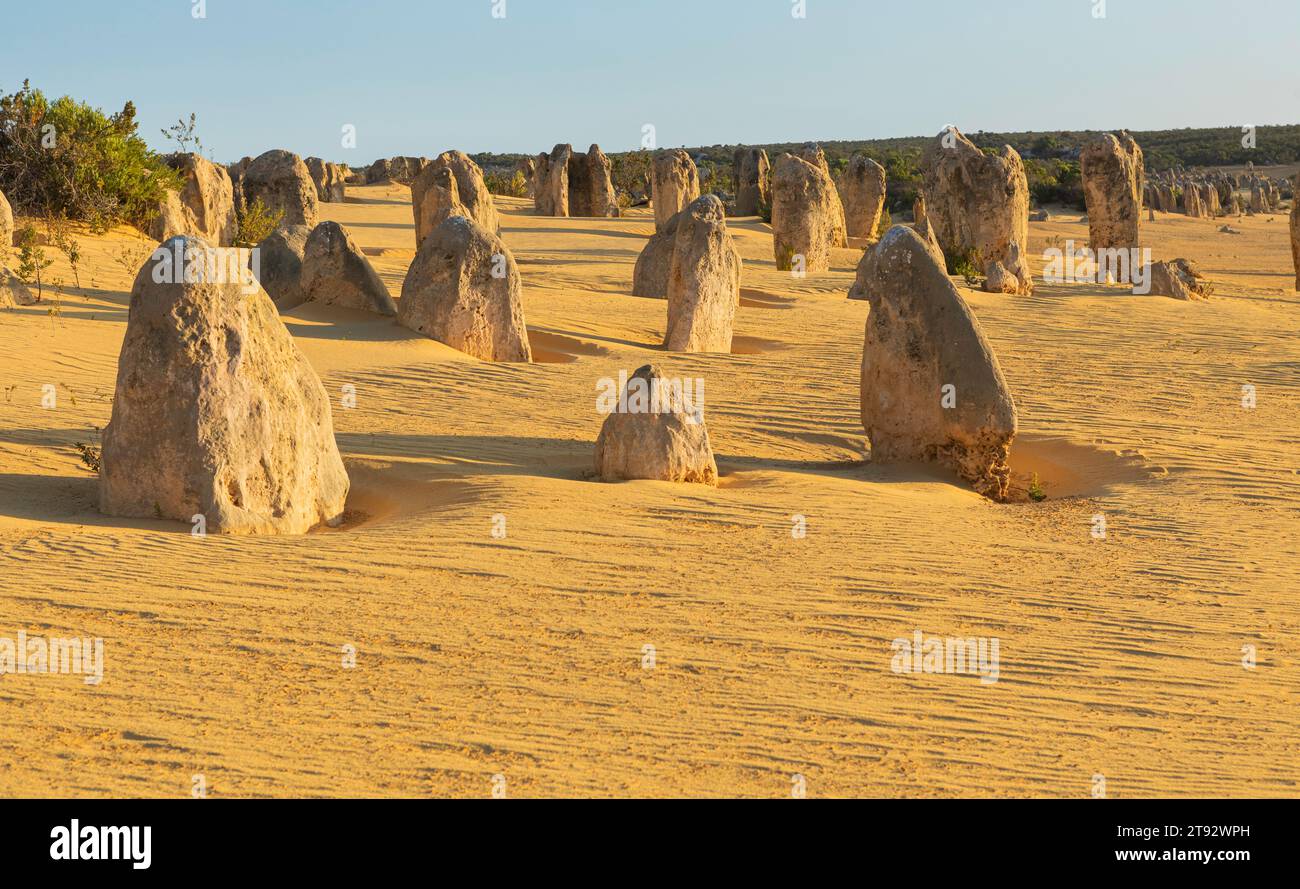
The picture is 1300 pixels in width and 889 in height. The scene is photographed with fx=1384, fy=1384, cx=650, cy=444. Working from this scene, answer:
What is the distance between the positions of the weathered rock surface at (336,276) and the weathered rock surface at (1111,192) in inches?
606

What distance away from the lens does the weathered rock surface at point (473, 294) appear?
46.6 feet

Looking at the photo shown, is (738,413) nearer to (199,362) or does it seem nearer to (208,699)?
(199,362)

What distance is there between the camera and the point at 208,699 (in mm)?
5285

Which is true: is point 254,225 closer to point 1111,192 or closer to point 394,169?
point 1111,192

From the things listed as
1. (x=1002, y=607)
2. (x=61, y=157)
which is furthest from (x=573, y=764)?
(x=61, y=157)

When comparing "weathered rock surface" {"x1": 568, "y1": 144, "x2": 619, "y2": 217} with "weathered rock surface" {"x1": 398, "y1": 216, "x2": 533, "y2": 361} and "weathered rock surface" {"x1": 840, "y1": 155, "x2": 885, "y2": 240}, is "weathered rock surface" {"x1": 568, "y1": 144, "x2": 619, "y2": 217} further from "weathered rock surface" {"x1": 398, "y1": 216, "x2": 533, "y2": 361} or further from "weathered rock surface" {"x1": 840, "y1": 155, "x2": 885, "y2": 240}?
"weathered rock surface" {"x1": 398, "y1": 216, "x2": 533, "y2": 361}

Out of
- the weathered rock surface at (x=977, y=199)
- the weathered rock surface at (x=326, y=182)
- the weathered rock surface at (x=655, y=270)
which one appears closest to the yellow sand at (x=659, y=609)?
the weathered rock surface at (x=655, y=270)

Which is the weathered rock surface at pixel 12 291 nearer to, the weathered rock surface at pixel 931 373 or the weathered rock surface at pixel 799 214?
the weathered rock surface at pixel 931 373

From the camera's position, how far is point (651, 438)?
9.12 metres

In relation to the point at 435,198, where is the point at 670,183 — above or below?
above

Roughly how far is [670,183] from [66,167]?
14070 millimetres

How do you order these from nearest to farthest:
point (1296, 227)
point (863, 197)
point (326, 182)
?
point (1296, 227) → point (863, 197) → point (326, 182)

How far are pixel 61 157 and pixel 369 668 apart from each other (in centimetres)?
1693

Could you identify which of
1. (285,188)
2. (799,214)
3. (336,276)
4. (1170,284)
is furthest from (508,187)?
(336,276)
